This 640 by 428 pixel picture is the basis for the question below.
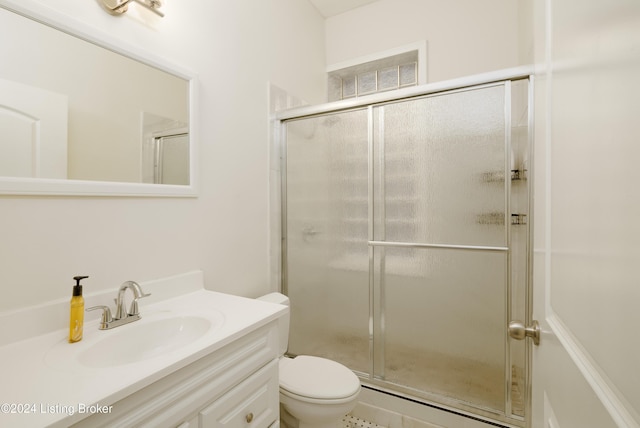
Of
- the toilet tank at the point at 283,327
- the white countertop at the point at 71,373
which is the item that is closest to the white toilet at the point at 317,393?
the toilet tank at the point at 283,327

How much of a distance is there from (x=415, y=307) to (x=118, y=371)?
1.38m

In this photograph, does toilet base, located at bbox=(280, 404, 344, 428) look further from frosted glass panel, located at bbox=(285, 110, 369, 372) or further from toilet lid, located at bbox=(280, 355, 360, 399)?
frosted glass panel, located at bbox=(285, 110, 369, 372)

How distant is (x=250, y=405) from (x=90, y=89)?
1273mm

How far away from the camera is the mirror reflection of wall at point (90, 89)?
95cm

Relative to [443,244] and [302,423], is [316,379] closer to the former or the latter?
[302,423]

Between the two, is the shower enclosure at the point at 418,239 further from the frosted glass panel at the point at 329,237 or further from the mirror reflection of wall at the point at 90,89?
the mirror reflection of wall at the point at 90,89

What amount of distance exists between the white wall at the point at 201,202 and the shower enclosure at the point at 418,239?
0.32m

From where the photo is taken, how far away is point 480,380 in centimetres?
152

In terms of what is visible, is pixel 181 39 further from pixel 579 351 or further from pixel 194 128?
pixel 579 351

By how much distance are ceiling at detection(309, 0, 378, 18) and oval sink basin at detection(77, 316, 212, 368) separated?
2605 millimetres

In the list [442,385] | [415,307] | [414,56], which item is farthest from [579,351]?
[414,56]

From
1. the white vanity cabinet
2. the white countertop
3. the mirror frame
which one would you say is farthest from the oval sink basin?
the mirror frame

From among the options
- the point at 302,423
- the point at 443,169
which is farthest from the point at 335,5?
the point at 302,423

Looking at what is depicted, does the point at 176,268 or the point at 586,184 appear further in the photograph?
the point at 176,268
